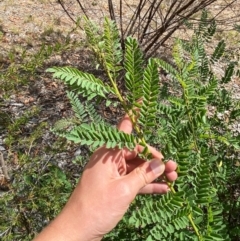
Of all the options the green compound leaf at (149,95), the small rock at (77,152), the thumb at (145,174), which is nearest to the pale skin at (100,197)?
the thumb at (145,174)

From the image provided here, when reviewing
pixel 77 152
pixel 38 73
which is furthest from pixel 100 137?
pixel 38 73

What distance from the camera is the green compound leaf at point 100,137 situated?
978 mm

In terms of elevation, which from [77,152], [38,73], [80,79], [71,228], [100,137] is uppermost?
[80,79]

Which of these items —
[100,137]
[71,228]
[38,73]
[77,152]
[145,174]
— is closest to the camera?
[100,137]

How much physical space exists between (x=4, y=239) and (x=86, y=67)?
227 centimetres

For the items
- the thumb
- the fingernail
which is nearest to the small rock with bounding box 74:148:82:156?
the thumb

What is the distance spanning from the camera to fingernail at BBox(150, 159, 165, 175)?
1.07 m

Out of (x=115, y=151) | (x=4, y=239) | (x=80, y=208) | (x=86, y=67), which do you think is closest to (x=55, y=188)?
(x=4, y=239)

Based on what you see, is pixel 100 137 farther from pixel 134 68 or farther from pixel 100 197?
pixel 100 197

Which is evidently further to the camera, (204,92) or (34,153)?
(34,153)

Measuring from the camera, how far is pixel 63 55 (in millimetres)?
3996

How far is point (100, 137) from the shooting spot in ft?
3.23

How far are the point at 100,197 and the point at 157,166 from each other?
25cm

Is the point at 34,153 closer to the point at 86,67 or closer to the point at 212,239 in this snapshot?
the point at 86,67
